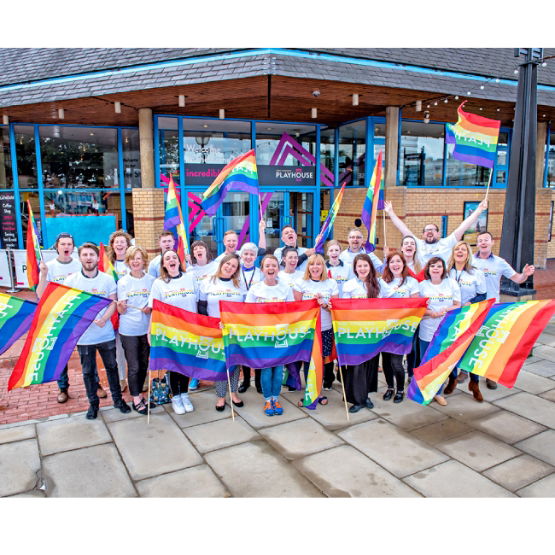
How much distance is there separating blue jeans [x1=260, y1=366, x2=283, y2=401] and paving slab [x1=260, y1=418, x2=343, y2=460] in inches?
17.9

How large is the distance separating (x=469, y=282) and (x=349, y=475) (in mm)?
3154

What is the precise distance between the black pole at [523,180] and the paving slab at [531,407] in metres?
2.53

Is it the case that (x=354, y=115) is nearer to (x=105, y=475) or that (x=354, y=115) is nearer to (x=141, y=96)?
(x=141, y=96)

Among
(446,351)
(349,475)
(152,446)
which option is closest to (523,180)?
(446,351)

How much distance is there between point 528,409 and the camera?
20.1 feet

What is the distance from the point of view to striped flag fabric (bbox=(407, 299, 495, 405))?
5.31 m

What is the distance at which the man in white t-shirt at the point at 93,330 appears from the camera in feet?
18.6

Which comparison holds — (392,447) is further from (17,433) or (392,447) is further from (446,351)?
(17,433)

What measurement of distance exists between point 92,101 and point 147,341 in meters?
6.75

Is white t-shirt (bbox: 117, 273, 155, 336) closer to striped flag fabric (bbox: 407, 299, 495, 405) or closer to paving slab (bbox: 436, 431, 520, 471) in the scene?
striped flag fabric (bbox: 407, 299, 495, 405)

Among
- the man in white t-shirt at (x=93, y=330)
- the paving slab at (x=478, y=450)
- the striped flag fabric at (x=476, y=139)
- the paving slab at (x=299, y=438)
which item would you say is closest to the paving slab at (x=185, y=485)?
the paving slab at (x=299, y=438)

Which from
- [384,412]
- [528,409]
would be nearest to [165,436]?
[384,412]

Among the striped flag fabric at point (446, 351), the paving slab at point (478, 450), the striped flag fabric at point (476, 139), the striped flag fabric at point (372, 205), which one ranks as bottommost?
the paving slab at point (478, 450)

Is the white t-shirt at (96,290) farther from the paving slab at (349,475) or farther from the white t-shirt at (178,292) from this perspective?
the paving slab at (349,475)
